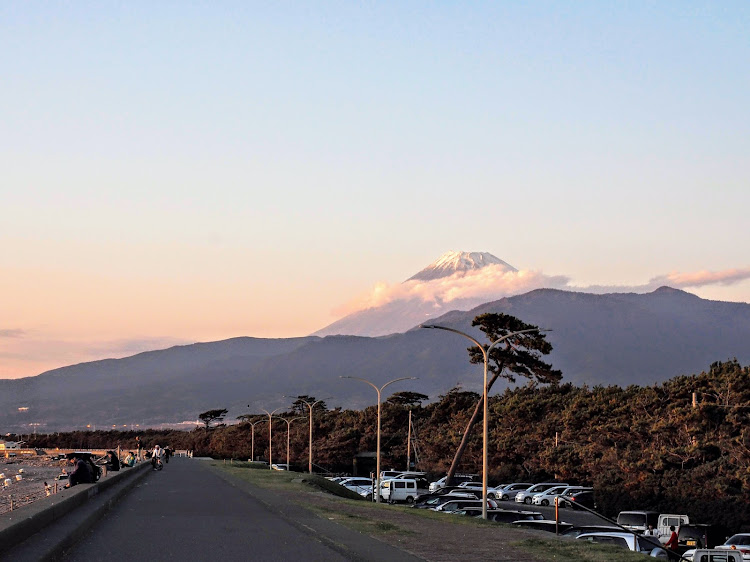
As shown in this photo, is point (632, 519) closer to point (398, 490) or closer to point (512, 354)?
point (398, 490)

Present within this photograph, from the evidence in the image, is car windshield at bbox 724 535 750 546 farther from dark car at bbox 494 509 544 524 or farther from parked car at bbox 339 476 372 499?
parked car at bbox 339 476 372 499

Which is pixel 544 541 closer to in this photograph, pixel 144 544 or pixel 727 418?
pixel 144 544

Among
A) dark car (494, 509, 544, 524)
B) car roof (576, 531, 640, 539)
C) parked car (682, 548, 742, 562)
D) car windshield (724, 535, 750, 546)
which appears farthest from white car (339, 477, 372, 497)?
parked car (682, 548, 742, 562)

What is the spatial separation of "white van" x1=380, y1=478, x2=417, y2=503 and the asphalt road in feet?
102

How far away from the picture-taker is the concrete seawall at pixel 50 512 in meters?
17.2

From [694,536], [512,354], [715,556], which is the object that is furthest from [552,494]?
[715,556]

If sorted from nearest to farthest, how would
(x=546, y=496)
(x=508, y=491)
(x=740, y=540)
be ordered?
(x=740, y=540), (x=546, y=496), (x=508, y=491)

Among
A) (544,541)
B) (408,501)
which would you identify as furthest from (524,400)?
(544,541)

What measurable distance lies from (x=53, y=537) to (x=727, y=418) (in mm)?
54870

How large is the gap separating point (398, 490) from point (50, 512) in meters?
47.5

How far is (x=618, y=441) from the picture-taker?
254ft

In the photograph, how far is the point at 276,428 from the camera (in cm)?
18188

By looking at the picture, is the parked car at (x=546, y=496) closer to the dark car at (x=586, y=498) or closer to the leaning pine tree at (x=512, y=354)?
the dark car at (x=586, y=498)

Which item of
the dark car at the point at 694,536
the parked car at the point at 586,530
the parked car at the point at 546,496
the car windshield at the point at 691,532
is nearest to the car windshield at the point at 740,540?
the dark car at the point at 694,536
